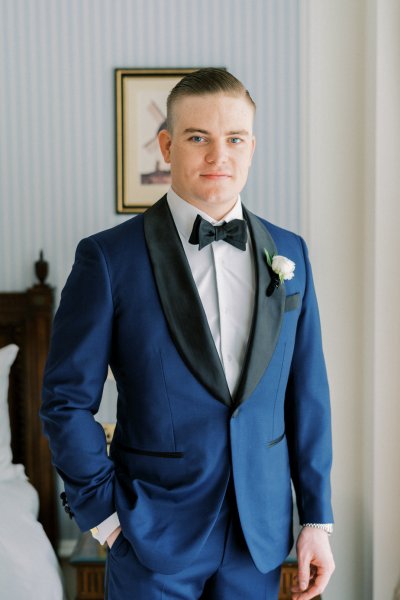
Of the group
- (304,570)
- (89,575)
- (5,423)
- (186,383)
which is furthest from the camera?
(5,423)

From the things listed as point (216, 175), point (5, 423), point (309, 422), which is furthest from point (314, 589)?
point (5, 423)

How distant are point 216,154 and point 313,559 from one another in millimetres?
900

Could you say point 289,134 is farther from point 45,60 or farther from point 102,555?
point 102,555

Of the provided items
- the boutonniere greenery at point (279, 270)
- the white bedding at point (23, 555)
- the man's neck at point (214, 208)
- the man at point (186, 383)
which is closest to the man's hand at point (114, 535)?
the man at point (186, 383)

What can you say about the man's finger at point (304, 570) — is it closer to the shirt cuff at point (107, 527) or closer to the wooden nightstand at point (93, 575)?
the shirt cuff at point (107, 527)

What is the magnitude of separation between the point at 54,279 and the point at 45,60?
87cm

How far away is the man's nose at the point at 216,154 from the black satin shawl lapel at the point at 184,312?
18cm

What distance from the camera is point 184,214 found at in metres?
1.46

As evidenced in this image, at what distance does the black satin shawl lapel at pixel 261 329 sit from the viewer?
1.37 meters

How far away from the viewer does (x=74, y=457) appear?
1.35m

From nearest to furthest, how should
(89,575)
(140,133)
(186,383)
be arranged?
(186,383)
(89,575)
(140,133)

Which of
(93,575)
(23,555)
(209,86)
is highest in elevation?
(209,86)

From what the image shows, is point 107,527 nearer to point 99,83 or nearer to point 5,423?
point 5,423

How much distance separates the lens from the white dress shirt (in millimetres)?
1398
